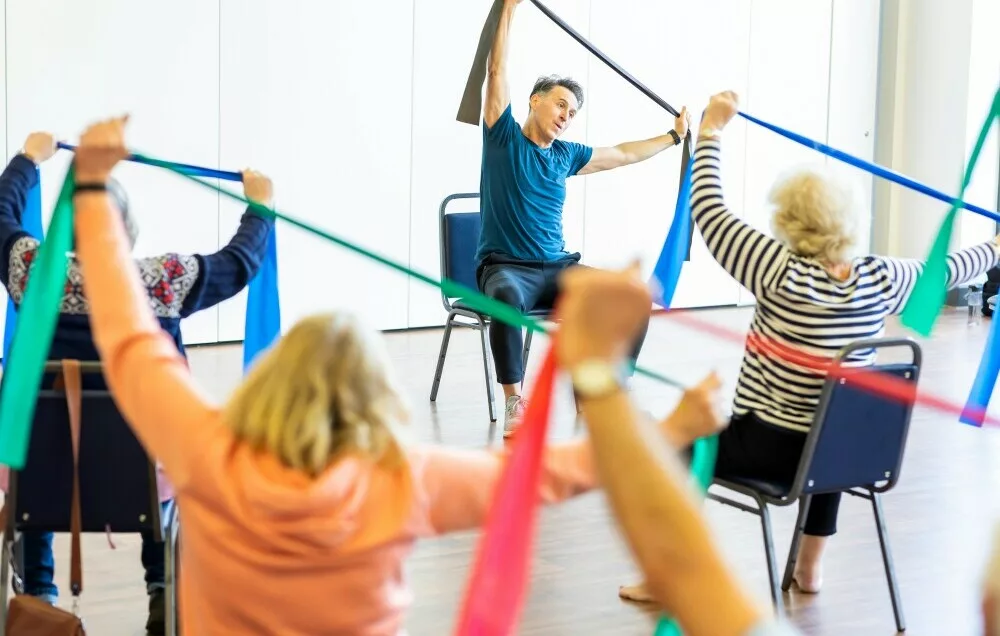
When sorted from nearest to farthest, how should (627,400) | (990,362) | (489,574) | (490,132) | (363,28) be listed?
1. (627,400)
2. (489,574)
3. (990,362)
4. (490,132)
5. (363,28)

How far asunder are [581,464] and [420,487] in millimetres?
206

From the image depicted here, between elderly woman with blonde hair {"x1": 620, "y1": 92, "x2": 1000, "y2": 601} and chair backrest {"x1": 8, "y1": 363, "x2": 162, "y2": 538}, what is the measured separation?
1.34 meters

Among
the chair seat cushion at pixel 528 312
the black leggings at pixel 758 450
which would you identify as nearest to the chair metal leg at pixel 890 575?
the black leggings at pixel 758 450

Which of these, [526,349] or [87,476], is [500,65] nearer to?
[526,349]

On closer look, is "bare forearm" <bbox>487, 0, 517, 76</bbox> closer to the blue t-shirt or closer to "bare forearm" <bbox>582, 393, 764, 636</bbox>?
the blue t-shirt

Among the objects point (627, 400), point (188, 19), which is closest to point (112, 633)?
point (627, 400)

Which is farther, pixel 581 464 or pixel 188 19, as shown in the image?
pixel 188 19

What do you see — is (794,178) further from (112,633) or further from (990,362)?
(112,633)

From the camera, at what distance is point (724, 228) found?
10.9 feet

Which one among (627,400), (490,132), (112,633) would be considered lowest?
(112,633)

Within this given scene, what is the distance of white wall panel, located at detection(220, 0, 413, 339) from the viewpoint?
22.3ft

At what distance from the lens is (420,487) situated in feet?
5.92

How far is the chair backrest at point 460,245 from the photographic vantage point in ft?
18.7

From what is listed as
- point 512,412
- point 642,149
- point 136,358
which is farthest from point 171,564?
point 642,149
